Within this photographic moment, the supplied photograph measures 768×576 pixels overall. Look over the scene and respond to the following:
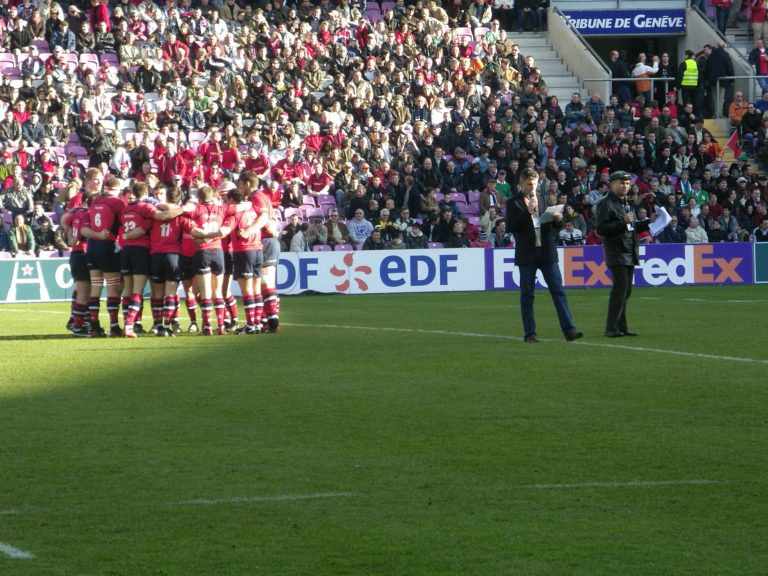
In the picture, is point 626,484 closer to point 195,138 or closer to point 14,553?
point 14,553

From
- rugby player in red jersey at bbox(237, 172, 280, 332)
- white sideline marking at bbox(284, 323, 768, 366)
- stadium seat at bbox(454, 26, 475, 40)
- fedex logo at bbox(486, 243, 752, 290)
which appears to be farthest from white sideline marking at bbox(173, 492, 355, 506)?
stadium seat at bbox(454, 26, 475, 40)

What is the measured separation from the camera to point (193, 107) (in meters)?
33.6

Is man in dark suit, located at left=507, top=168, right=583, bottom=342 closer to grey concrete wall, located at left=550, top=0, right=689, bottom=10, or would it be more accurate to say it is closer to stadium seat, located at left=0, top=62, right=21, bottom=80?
stadium seat, located at left=0, top=62, right=21, bottom=80

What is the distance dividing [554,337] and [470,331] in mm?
1739

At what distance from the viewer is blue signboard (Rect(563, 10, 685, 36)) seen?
43656 millimetres

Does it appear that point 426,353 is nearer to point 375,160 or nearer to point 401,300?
point 401,300

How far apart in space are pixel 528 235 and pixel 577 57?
86.6ft

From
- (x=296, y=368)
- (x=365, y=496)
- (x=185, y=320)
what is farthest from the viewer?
(x=185, y=320)

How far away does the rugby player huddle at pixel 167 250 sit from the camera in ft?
58.9

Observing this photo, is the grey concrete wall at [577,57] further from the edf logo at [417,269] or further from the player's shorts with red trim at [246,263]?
the player's shorts with red trim at [246,263]

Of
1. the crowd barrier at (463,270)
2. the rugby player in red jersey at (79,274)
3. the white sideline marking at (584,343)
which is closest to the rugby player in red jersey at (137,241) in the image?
the rugby player in red jersey at (79,274)

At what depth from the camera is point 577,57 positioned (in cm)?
4147

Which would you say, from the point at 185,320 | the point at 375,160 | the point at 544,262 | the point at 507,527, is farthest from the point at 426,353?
the point at 375,160

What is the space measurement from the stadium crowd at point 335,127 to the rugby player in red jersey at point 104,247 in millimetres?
11279
